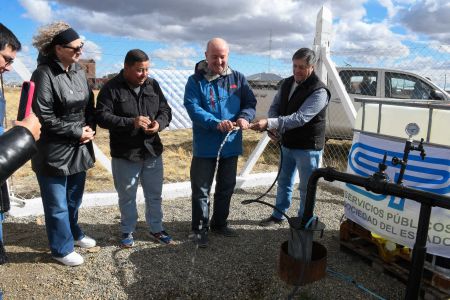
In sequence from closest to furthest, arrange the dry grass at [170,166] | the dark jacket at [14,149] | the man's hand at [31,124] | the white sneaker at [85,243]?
the dark jacket at [14,149] < the man's hand at [31,124] < the white sneaker at [85,243] < the dry grass at [170,166]

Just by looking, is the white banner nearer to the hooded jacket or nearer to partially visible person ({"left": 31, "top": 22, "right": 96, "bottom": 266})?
the hooded jacket

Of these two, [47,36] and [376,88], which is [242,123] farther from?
[376,88]

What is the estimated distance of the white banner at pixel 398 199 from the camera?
2830mm

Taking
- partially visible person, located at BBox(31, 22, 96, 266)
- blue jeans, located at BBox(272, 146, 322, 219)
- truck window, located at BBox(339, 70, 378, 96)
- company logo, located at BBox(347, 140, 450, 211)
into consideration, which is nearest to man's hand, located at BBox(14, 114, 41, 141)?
partially visible person, located at BBox(31, 22, 96, 266)

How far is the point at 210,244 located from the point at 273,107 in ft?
5.40

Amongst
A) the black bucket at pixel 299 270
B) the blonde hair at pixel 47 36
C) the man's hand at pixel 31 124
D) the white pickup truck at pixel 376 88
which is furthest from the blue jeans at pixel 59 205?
the white pickup truck at pixel 376 88

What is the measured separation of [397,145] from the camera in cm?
309

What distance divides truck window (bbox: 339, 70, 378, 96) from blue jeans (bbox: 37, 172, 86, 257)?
6176 mm

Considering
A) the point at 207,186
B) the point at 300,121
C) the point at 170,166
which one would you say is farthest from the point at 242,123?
the point at 170,166

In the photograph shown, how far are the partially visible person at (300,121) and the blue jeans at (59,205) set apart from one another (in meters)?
1.74

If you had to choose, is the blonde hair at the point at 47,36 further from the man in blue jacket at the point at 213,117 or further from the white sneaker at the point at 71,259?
the white sneaker at the point at 71,259

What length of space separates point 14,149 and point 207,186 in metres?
2.27

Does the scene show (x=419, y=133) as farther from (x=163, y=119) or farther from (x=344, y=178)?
(x=163, y=119)

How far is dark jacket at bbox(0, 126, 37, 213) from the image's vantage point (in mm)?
1705
